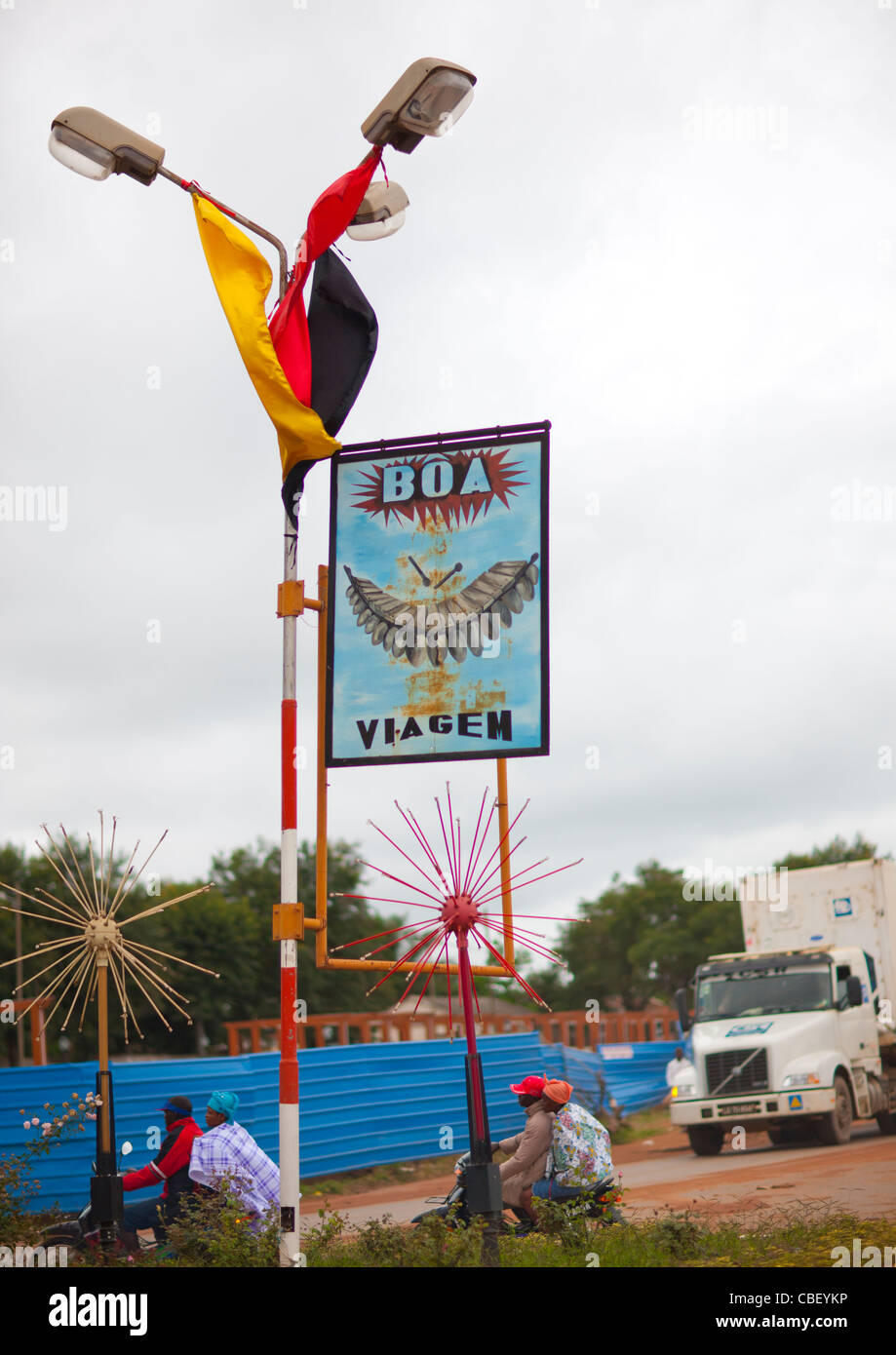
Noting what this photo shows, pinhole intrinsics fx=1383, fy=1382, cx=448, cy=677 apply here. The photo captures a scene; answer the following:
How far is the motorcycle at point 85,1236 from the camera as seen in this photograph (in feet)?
30.5

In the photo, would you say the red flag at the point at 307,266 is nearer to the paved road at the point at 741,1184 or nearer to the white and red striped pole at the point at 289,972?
the white and red striped pole at the point at 289,972

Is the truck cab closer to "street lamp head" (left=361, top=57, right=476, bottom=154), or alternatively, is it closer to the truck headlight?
the truck headlight

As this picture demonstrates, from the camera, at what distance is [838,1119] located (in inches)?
761

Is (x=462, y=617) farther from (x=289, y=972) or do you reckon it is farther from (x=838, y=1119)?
(x=838, y=1119)

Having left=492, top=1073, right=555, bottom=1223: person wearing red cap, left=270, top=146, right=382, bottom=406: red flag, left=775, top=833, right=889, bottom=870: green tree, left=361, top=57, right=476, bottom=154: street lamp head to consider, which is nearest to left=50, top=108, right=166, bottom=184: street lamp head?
left=270, top=146, right=382, bottom=406: red flag

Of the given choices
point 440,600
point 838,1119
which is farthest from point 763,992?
point 440,600

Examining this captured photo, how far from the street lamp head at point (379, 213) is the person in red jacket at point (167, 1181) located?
655 cm

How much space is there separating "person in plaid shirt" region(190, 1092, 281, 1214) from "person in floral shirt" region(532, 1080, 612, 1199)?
6.04ft

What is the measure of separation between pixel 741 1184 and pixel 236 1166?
808 cm

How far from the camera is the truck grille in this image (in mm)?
19094

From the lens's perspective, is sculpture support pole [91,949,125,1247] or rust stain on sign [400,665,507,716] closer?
rust stain on sign [400,665,507,716]

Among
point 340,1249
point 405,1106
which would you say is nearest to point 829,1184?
point 405,1106

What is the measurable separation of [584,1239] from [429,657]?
3.79 meters

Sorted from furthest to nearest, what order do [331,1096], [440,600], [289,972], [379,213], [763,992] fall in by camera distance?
[763,992] < [331,1096] < [379,213] < [440,600] < [289,972]
